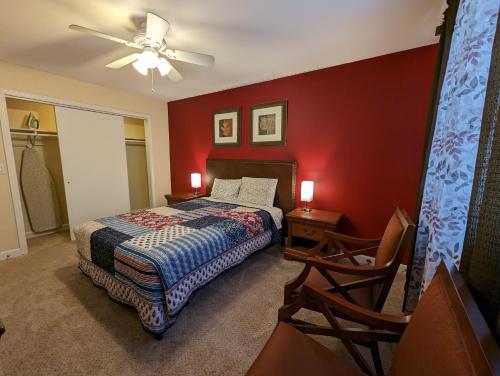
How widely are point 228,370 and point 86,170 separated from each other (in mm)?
3454

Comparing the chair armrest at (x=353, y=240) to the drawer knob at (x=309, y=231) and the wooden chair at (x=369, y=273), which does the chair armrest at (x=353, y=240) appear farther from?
the drawer knob at (x=309, y=231)

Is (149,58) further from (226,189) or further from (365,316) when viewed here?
(365,316)

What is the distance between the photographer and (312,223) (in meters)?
2.49

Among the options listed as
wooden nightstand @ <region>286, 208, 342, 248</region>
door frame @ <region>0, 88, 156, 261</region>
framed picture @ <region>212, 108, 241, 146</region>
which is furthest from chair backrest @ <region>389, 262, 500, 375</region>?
door frame @ <region>0, 88, 156, 261</region>

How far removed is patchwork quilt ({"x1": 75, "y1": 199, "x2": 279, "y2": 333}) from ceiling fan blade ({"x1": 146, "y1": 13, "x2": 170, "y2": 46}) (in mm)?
1628

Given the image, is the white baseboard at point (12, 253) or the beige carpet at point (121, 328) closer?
the beige carpet at point (121, 328)

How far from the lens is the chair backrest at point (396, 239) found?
1.18m

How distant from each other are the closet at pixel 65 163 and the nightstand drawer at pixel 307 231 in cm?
311

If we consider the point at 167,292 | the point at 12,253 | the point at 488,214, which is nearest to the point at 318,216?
the point at 167,292

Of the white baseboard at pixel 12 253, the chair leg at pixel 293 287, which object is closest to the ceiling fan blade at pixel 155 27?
the chair leg at pixel 293 287

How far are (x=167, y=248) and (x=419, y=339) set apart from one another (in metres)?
1.51

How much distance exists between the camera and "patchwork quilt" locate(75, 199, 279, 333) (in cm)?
150

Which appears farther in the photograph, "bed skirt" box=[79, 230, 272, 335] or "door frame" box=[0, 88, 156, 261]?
"door frame" box=[0, 88, 156, 261]

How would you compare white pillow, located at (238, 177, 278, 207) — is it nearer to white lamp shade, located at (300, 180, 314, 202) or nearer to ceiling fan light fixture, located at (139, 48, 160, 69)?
white lamp shade, located at (300, 180, 314, 202)
